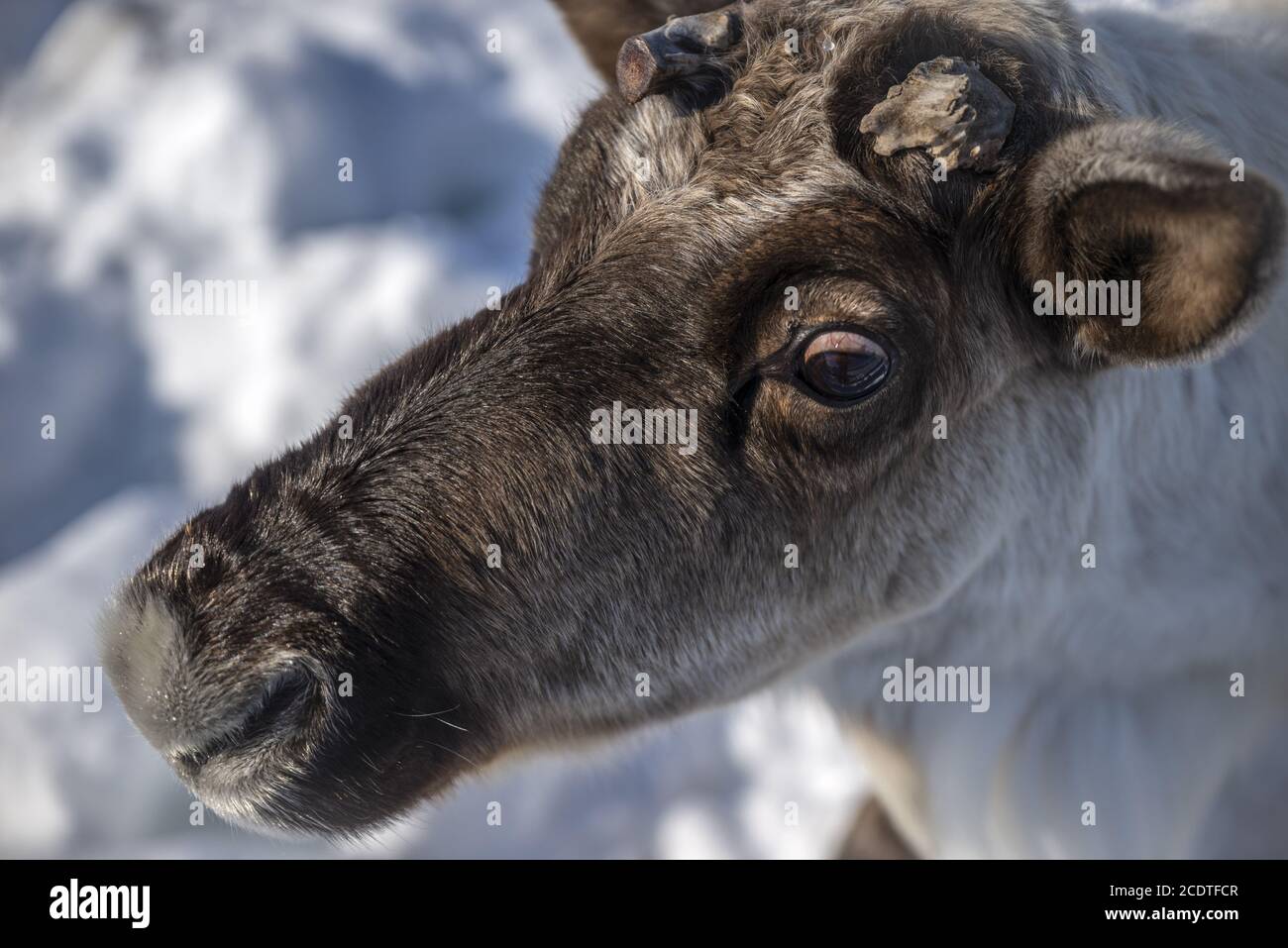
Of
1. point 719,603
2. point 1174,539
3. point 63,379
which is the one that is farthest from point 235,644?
point 63,379

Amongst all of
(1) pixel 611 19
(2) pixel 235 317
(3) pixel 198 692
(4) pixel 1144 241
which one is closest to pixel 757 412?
(4) pixel 1144 241

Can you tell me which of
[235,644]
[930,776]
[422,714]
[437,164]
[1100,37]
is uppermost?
[437,164]

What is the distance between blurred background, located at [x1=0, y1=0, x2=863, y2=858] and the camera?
4465mm

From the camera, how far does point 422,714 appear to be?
7.71ft

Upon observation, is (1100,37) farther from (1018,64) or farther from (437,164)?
(437,164)

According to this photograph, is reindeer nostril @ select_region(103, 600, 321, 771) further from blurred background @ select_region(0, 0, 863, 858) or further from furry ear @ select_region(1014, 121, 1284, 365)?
blurred background @ select_region(0, 0, 863, 858)

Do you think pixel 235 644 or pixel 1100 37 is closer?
pixel 235 644

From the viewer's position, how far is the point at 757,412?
2369mm

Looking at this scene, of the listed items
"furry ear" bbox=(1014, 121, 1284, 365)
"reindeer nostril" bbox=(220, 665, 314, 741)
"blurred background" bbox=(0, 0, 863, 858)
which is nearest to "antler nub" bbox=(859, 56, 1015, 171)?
"furry ear" bbox=(1014, 121, 1284, 365)

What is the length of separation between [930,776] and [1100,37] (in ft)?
7.17

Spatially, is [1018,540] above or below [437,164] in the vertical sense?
below

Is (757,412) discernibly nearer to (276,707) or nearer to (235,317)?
(276,707)

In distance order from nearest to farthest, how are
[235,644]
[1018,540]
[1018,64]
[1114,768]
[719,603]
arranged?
1. [235,644]
2. [1018,64]
3. [719,603]
4. [1018,540]
5. [1114,768]

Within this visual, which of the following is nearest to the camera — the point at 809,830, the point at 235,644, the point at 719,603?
the point at 235,644
